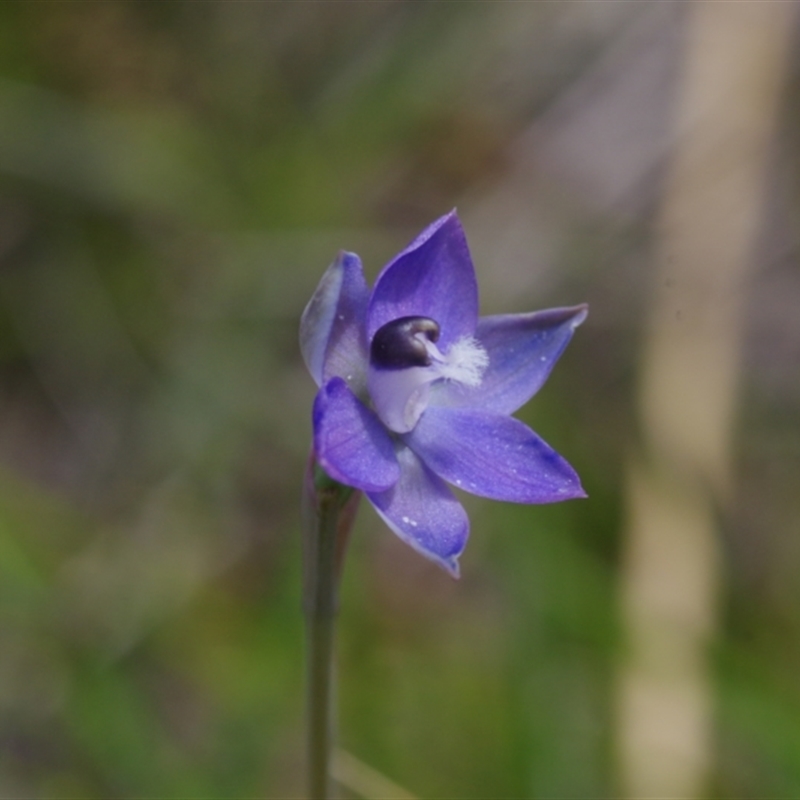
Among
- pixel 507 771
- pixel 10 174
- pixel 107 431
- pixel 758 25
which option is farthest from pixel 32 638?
pixel 758 25

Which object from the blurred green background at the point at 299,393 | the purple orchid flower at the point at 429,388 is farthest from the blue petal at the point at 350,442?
the blurred green background at the point at 299,393

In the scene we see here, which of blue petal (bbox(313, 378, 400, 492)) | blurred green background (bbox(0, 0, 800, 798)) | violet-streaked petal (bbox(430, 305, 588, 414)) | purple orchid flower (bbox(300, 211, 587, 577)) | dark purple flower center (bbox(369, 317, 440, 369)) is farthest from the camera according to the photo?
blurred green background (bbox(0, 0, 800, 798))

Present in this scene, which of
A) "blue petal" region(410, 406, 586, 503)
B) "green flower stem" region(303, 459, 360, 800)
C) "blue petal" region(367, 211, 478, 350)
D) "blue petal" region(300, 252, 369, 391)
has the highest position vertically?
"blue petal" region(367, 211, 478, 350)

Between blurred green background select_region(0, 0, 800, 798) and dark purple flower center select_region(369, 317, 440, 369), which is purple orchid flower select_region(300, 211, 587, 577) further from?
blurred green background select_region(0, 0, 800, 798)

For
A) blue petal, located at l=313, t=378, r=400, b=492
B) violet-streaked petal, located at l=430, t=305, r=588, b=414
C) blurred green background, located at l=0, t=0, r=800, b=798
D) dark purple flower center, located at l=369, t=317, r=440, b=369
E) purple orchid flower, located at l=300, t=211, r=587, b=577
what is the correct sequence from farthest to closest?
blurred green background, located at l=0, t=0, r=800, b=798 < violet-streaked petal, located at l=430, t=305, r=588, b=414 < dark purple flower center, located at l=369, t=317, r=440, b=369 < purple orchid flower, located at l=300, t=211, r=587, b=577 < blue petal, located at l=313, t=378, r=400, b=492

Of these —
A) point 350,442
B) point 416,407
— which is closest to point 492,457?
point 416,407

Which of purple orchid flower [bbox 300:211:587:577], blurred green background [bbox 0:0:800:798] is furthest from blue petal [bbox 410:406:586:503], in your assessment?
blurred green background [bbox 0:0:800:798]
